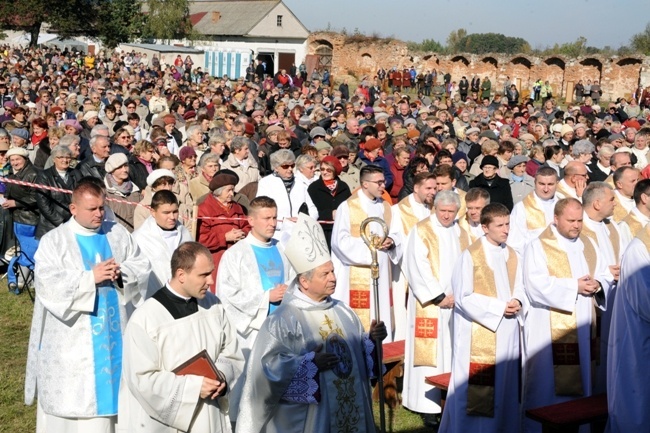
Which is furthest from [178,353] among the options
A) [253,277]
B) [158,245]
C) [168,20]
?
[168,20]

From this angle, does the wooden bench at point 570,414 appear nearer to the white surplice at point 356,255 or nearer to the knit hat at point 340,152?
the white surplice at point 356,255

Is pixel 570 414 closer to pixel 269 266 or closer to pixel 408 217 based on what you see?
pixel 269 266

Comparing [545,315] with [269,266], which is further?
[545,315]

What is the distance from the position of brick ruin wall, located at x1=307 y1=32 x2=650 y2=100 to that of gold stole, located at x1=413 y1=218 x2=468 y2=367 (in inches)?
1395

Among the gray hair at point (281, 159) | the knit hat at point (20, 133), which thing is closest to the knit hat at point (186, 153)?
the gray hair at point (281, 159)

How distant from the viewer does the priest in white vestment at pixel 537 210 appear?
9.81 meters

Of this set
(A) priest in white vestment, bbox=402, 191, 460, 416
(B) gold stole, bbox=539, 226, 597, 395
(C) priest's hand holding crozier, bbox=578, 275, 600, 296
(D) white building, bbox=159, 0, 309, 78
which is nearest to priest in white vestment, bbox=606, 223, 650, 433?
(C) priest's hand holding crozier, bbox=578, 275, 600, 296

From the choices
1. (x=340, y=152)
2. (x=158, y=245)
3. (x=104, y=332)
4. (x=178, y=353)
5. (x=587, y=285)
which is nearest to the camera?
(x=178, y=353)

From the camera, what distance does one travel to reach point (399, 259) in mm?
9148

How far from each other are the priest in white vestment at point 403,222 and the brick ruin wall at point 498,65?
112 ft

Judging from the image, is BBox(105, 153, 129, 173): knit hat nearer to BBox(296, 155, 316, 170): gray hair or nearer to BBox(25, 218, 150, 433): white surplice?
BBox(296, 155, 316, 170): gray hair

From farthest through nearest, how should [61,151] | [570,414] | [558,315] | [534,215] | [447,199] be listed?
[61,151] < [534,215] < [447,199] < [558,315] < [570,414]

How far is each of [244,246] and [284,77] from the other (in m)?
27.5

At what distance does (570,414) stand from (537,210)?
3396 mm
